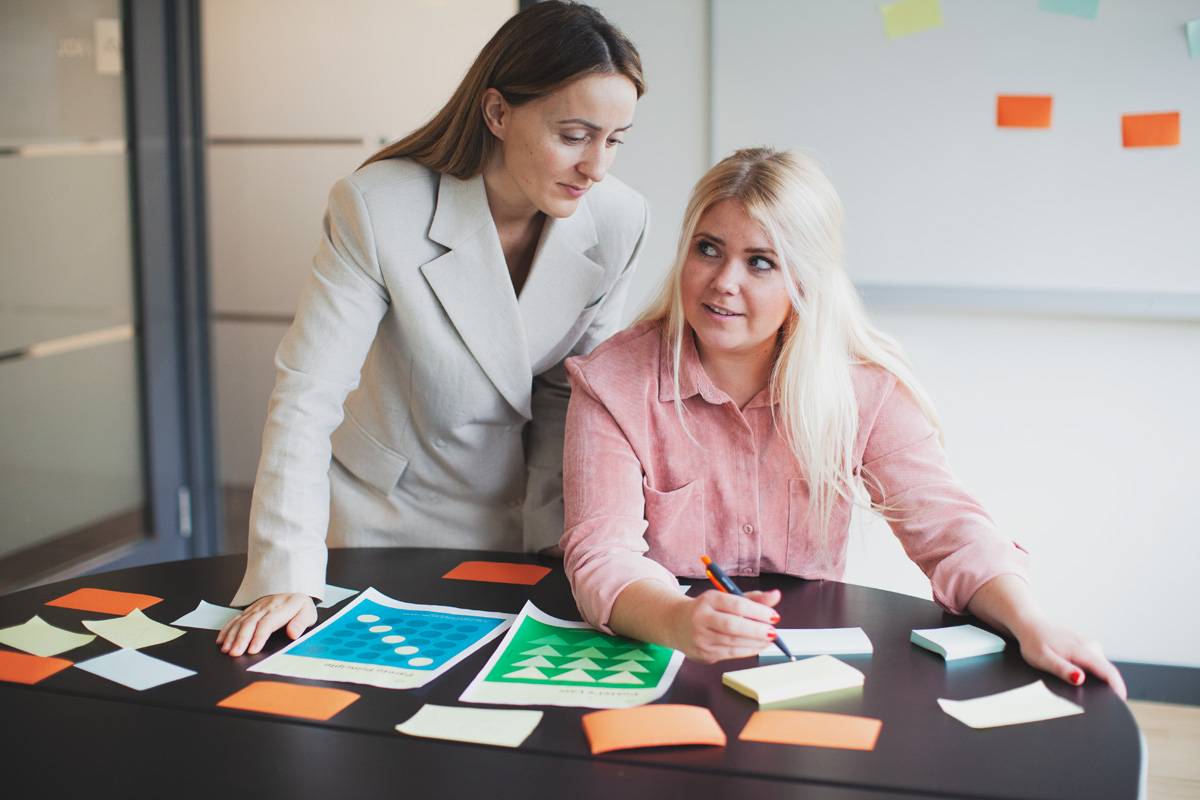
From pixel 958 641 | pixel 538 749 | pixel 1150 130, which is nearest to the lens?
pixel 538 749

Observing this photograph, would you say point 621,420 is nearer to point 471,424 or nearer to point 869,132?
point 471,424

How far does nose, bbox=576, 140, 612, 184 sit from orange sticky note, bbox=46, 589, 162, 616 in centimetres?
83

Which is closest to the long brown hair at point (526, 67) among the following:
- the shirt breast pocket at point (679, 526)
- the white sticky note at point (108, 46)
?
the shirt breast pocket at point (679, 526)

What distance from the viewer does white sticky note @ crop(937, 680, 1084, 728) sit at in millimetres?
1148

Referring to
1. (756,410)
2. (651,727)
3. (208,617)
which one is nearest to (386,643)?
(208,617)

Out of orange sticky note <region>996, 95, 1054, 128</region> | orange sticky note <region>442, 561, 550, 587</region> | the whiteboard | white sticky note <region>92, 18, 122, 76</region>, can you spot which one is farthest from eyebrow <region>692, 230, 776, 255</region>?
white sticky note <region>92, 18, 122, 76</region>

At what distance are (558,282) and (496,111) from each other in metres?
0.30

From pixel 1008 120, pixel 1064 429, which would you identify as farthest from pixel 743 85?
pixel 1064 429

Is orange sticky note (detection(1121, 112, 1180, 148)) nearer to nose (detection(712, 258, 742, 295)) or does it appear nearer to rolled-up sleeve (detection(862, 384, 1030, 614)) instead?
rolled-up sleeve (detection(862, 384, 1030, 614))

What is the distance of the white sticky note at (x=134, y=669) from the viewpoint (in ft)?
4.16

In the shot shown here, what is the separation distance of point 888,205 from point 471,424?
4.96 ft

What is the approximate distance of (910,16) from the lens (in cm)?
285

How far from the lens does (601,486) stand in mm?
1596

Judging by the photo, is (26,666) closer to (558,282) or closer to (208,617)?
(208,617)
